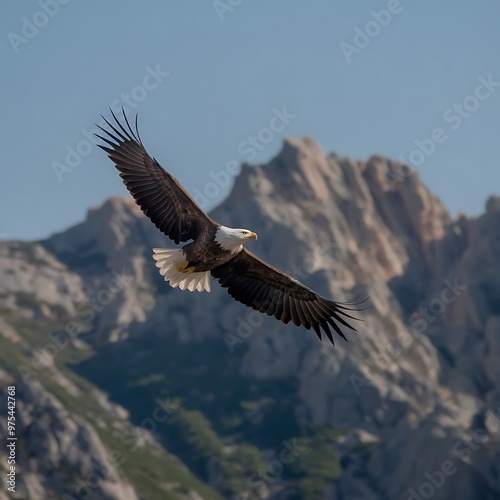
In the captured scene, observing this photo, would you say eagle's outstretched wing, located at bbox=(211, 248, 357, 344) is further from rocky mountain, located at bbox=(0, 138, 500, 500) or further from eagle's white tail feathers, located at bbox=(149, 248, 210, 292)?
rocky mountain, located at bbox=(0, 138, 500, 500)

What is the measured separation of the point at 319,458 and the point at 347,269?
37750 mm

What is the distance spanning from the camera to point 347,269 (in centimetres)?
17900

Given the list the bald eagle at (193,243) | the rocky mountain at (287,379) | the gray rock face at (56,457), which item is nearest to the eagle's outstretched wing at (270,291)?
the bald eagle at (193,243)

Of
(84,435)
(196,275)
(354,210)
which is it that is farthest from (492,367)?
(196,275)

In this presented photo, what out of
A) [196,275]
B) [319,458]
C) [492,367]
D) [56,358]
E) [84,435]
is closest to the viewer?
[196,275]

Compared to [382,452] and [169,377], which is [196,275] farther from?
[169,377]

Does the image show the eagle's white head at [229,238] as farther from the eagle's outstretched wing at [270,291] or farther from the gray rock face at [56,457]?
the gray rock face at [56,457]

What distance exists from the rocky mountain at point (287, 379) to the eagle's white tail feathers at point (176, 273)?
93.5 meters

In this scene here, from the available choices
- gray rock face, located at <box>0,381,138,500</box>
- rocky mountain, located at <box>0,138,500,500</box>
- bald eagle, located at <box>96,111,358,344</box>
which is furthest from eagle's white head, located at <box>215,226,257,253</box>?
gray rock face, located at <box>0,381,138,500</box>

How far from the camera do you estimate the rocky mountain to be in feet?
422

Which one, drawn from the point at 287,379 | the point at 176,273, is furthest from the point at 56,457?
the point at 176,273

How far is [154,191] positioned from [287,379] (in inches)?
5632

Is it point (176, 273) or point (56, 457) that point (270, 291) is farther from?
point (56, 457)

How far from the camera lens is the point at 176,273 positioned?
1137 inches
